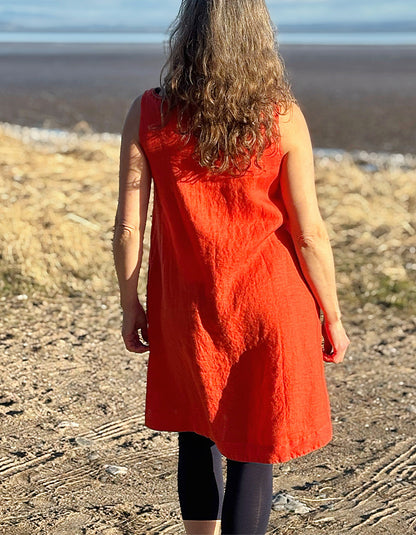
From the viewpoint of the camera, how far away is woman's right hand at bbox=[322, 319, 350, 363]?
2.64m

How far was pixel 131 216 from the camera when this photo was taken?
2.50 m

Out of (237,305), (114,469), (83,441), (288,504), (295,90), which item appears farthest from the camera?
(295,90)

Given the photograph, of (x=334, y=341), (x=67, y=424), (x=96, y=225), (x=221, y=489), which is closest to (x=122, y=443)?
(x=67, y=424)

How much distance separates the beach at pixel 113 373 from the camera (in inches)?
136

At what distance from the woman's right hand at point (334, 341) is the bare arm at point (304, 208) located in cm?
11

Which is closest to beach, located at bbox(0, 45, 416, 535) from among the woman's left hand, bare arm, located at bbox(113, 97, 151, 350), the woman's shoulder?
the woman's left hand

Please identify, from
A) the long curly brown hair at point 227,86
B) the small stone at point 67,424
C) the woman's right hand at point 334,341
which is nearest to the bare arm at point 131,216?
the long curly brown hair at point 227,86

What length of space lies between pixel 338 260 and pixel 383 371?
1.78 metres

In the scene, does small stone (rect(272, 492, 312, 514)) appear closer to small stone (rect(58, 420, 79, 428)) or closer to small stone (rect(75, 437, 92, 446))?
small stone (rect(75, 437, 92, 446))

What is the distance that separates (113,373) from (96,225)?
2.26m

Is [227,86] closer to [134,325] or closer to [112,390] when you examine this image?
[134,325]

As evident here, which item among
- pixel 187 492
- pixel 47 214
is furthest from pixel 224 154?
pixel 47 214

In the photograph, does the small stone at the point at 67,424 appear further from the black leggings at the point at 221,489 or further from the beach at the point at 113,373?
the black leggings at the point at 221,489

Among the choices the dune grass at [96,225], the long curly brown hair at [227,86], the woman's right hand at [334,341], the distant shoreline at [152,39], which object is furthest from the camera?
the distant shoreline at [152,39]
